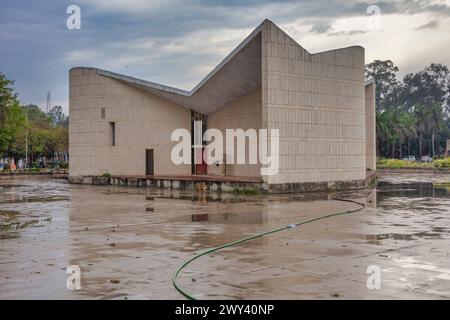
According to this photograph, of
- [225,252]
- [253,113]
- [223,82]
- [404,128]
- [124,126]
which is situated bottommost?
[225,252]

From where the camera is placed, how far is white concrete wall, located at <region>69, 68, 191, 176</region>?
112 ft

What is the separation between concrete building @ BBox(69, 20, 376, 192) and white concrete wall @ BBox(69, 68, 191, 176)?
0.21 feet

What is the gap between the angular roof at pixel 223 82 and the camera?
24.4 meters

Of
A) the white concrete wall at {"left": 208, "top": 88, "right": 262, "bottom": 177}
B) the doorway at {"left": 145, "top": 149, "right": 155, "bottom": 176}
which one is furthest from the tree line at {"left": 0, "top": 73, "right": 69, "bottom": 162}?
the white concrete wall at {"left": 208, "top": 88, "right": 262, "bottom": 177}

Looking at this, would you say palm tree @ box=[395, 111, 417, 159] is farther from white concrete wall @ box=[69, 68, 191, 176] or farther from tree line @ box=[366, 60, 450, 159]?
white concrete wall @ box=[69, 68, 191, 176]

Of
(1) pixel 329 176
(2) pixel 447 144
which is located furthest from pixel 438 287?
(2) pixel 447 144

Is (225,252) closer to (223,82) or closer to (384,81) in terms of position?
(223,82)

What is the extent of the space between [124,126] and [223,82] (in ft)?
28.9

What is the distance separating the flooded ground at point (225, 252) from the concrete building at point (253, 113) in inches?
283

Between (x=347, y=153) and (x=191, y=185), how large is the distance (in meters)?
7.61

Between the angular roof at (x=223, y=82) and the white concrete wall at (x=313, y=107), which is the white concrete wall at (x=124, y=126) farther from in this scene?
the white concrete wall at (x=313, y=107)

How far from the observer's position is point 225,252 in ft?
30.3

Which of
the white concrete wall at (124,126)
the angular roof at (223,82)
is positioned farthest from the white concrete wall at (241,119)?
the white concrete wall at (124,126)

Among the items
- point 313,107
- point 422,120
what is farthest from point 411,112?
point 313,107
